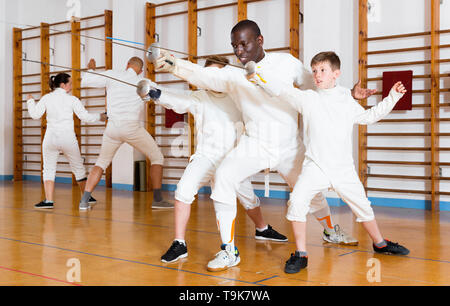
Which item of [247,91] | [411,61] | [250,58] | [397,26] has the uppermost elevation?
[397,26]

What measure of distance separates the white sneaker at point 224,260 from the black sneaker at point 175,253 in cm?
25

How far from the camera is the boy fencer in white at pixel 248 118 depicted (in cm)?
248

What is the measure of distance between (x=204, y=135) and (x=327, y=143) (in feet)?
2.13

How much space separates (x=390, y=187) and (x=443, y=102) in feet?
3.19

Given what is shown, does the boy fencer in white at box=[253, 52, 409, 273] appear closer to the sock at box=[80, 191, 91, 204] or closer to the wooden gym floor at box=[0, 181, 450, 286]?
the wooden gym floor at box=[0, 181, 450, 286]

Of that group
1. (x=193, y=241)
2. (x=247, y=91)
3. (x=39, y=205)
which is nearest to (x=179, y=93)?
(x=247, y=91)

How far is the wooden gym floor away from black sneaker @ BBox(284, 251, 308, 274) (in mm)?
28

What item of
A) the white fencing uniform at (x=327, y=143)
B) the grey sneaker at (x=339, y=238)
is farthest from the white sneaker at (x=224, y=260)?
the grey sneaker at (x=339, y=238)

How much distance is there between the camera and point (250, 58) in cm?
258

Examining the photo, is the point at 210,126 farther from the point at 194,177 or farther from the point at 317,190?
the point at 317,190

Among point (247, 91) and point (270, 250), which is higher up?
point (247, 91)

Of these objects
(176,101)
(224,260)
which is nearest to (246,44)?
(176,101)

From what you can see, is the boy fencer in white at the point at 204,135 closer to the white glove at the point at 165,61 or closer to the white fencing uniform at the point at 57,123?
the white glove at the point at 165,61
